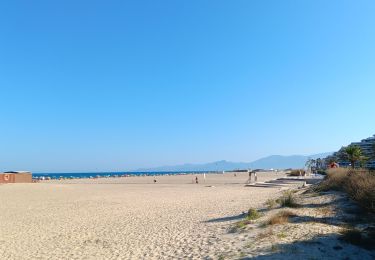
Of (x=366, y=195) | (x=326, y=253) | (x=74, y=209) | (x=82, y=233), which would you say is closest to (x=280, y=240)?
(x=326, y=253)

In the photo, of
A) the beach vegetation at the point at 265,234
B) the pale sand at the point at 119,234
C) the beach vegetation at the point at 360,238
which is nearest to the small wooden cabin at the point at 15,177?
the pale sand at the point at 119,234

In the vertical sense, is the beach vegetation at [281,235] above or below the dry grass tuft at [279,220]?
below

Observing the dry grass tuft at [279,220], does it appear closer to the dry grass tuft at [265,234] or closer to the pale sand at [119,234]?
the dry grass tuft at [265,234]

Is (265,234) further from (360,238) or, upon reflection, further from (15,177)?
(15,177)

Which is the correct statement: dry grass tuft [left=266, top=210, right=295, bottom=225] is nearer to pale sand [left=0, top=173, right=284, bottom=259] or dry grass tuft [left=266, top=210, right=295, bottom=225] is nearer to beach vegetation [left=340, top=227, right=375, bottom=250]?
pale sand [left=0, top=173, right=284, bottom=259]

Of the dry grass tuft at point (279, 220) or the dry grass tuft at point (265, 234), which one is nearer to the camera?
the dry grass tuft at point (265, 234)

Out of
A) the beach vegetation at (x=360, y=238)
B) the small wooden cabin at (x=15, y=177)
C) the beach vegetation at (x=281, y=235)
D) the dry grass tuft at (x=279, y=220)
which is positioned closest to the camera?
the beach vegetation at (x=360, y=238)

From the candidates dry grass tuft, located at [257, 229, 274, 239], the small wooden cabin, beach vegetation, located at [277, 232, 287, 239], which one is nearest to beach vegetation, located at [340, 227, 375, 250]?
beach vegetation, located at [277, 232, 287, 239]

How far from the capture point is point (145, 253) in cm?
1020

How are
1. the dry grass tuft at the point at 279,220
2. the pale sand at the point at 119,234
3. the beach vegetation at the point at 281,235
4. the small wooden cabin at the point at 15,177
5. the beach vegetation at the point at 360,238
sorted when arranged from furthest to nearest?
the small wooden cabin at the point at 15,177 < the dry grass tuft at the point at 279,220 < the pale sand at the point at 119,234 < the beach vegetation at the point at 281,235 < the beach vegetation at the point at 360,238

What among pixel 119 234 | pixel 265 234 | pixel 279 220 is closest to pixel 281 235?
pixel 265 234

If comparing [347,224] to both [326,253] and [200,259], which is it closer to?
[326,253]

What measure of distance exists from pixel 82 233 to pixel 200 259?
6278 mm

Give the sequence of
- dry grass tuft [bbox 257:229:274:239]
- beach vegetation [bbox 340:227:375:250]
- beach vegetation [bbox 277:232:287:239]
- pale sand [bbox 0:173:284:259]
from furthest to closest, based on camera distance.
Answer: pale sand [bbox 0:173:284:259]
dry grass tuft [bbox 257:229:274:239]
beach vegetation [bbox 277:232:287:239]
beach vegetation [bbox 340:227:375:250]
